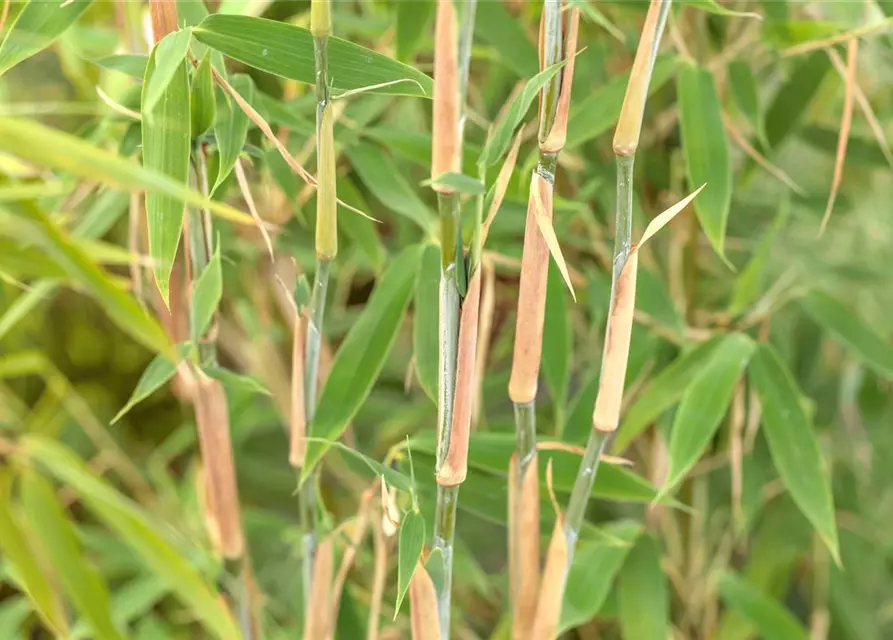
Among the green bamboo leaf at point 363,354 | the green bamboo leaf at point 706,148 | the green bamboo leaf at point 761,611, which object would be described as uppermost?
the green bamboo leaf at point 706,148

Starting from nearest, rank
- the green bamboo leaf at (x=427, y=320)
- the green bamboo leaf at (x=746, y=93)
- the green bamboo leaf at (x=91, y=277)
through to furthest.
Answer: the green bamboo leaf at (x=91, y=277) < the green bamboo leaf at (x=427, y=320) < the green bamboo leaf at (x=746, y=93)

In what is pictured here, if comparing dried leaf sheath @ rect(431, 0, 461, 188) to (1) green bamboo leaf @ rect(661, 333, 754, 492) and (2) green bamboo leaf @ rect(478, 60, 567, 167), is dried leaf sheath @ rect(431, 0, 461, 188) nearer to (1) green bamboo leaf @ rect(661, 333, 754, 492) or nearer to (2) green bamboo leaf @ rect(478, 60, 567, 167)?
(2) green bamboo leaf @ rect(478, 60, 567, 167)

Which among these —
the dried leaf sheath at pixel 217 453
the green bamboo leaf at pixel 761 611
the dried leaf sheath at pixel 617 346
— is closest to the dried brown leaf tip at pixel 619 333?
the dried leaf sheath at pixel 617 346

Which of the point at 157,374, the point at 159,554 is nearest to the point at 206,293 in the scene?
the point at 157,374

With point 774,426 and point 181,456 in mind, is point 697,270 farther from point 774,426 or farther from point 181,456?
point 181,456

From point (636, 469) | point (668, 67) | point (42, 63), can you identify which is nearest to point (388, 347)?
point (668, 67)

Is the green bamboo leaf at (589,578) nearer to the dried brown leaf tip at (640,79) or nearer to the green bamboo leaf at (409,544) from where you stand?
the green bamboo leaf at (409,544)
